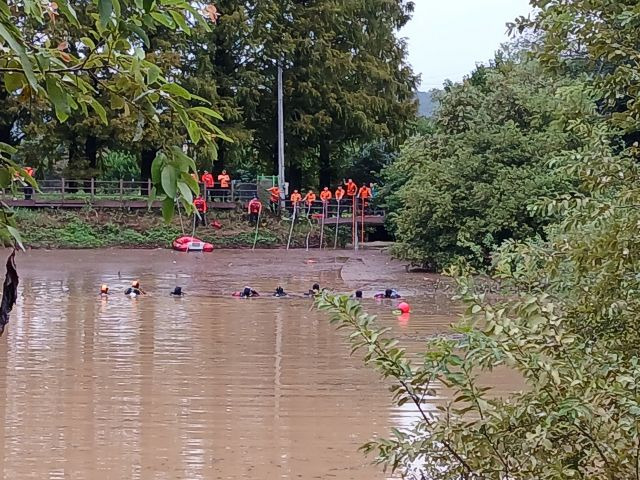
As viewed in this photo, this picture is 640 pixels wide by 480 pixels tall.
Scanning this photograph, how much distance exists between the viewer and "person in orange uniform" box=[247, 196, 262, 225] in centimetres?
3478

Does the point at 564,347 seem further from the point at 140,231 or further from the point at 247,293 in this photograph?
the point at 140,231

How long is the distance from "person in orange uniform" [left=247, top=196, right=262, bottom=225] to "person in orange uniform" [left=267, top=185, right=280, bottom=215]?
2.04 ft

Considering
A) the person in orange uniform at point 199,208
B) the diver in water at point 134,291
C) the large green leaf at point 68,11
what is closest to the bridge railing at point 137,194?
the person in orange uniform at point 199,208

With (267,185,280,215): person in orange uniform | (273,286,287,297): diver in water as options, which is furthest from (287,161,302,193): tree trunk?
(273,286,287,297): diver in water

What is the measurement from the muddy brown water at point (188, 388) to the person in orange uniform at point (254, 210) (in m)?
13.3

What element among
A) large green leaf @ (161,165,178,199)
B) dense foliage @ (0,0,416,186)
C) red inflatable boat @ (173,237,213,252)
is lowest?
red inflatable boat @ (173,237,213,252)

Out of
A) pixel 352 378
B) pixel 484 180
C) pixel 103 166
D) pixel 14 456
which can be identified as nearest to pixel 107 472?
pixel 14 456

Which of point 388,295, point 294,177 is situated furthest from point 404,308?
point 294,177

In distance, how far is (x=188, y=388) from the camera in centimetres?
1029

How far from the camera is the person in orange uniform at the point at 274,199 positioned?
35.7 m

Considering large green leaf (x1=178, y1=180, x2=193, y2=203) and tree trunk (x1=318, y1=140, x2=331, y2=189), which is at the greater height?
tree trunk (x1=318, y1=140, x2=331, y2=189)

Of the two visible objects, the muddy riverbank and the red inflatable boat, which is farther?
the muddy riverbank

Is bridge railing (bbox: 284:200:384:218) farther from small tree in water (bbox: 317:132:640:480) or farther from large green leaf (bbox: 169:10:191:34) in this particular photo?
large green leaf (bbox: 169:10:191:34)

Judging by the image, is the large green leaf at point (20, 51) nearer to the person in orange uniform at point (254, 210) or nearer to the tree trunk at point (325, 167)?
the person in orange uniform at point (254, 210)
